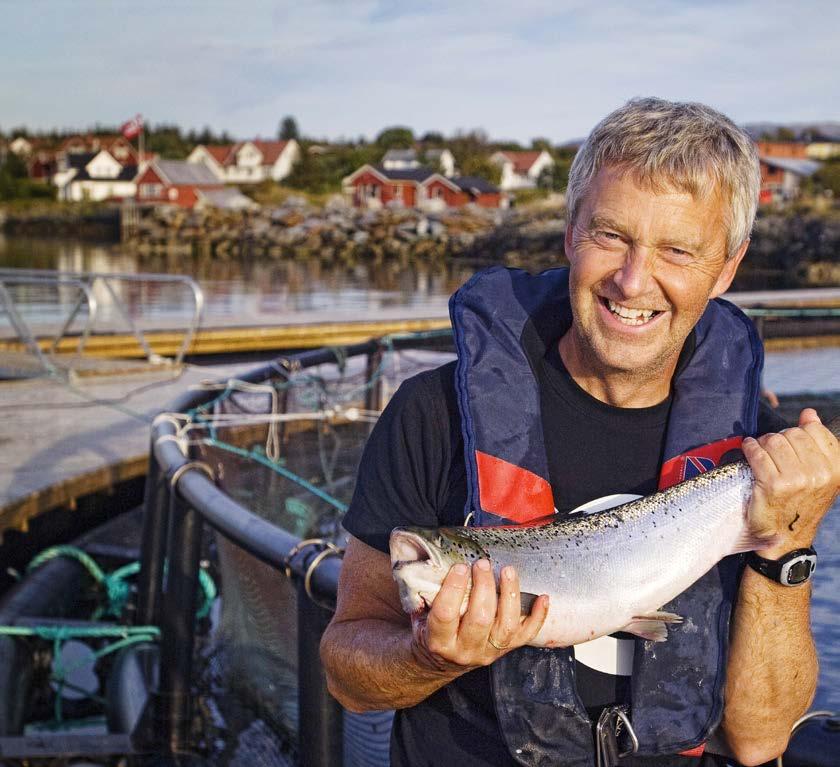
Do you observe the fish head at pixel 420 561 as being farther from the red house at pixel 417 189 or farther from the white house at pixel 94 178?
the white house at pixel 94 178

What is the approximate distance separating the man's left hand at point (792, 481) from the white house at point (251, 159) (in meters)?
120

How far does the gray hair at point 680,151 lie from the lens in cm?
242

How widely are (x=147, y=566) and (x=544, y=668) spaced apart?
11.8 feet

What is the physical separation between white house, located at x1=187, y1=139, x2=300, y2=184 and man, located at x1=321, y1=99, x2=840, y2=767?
119 m

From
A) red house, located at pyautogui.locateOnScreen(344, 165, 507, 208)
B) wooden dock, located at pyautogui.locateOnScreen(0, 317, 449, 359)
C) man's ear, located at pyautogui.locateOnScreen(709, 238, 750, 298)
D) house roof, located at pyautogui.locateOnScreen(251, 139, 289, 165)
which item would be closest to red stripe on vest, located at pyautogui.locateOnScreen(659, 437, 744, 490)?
man's ear, located at pyautogui.locateOnScreen(709, 238, 750, 298)

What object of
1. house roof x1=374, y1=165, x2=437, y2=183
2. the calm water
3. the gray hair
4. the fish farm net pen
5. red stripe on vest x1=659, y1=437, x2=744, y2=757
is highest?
house roof x1=374, y1=165, x2=437, y2=183

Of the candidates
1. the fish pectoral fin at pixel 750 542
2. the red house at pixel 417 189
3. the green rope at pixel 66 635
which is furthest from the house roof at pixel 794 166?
the fish pectoral fin at pixel 750 542

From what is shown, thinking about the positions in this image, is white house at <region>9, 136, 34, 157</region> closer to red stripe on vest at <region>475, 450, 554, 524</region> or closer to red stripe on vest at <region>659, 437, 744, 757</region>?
red stripe on vest at <region>475, 450, 554, 524</region>

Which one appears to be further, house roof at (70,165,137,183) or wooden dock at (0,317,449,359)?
house roof at (70,165,137,183)

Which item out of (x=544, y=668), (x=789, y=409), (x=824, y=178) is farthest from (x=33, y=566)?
(x=824, y=178)

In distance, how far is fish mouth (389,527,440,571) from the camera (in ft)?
7.08

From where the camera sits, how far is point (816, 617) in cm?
554

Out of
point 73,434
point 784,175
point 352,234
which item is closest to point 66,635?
point 73,434

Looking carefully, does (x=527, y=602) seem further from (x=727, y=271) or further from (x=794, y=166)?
(x=794, y=166)
